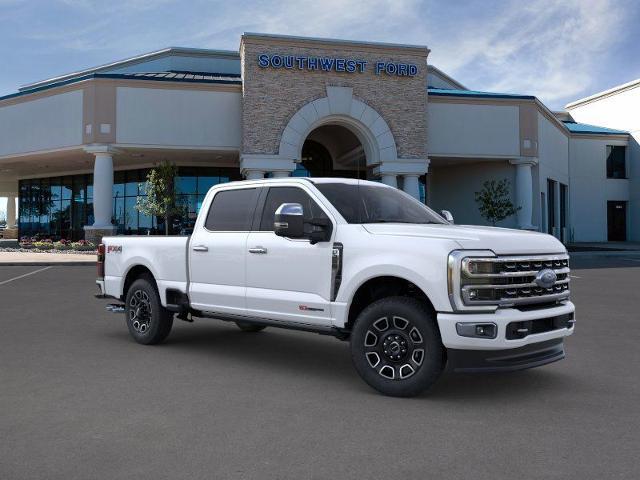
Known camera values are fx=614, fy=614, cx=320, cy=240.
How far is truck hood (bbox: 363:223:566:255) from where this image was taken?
5.29 metres

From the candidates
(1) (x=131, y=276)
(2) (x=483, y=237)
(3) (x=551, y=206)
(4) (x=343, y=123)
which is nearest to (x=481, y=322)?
(2) (x=483, y=237)

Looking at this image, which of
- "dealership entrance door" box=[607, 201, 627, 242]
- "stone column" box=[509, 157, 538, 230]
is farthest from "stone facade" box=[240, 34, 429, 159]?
"dealership entrance door" box=[607, 201, 627, 242]

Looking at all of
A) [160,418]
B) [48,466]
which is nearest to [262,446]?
[160,418]

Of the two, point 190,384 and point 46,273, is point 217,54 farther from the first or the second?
point 190,384

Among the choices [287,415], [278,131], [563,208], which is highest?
[278,131]

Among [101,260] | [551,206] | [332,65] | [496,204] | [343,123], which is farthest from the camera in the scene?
[551,206]

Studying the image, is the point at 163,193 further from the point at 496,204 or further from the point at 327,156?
the point at 496,204

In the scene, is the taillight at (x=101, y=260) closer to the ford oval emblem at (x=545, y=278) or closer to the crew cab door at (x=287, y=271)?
the crew cab door at (x=287, y=271)

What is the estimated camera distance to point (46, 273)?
1998 centimetres

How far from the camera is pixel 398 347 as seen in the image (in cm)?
548

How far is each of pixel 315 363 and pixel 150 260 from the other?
8.83 feet

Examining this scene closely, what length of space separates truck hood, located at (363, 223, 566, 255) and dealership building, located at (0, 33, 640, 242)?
23630mm

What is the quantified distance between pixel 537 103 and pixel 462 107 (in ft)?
15.1

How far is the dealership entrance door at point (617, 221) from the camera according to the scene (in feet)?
151
